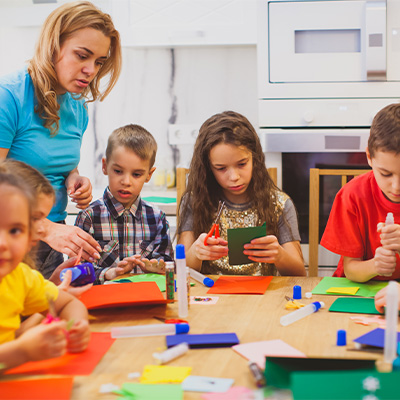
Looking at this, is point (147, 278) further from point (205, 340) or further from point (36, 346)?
point (36, 346)

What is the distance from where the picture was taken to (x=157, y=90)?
3.16m

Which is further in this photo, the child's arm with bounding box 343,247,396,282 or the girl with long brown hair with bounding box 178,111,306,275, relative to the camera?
the girl with long brown hair with bounding box 178,111,306,275

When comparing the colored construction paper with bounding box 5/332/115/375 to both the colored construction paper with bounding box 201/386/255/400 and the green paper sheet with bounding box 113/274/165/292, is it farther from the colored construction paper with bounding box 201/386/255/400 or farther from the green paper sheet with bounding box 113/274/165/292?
the green paper sheet with bounding box 113/274/165/292

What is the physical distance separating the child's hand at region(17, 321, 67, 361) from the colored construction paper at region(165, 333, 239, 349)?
0.24 m

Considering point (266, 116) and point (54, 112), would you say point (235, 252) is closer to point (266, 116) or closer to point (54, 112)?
point (54, 112)

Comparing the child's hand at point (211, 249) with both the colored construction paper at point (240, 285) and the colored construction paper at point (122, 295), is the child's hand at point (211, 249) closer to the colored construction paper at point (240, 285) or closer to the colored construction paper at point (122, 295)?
the colored construction paper at point (240, 285)

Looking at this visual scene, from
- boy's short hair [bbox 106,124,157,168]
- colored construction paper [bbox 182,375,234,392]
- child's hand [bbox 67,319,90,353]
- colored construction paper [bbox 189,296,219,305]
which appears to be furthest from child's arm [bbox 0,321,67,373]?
boy's short hair [bbox 106,124,157,168]

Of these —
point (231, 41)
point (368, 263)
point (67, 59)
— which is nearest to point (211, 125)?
point (67, 59)

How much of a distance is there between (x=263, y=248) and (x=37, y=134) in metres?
0.79

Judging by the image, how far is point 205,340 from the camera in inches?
39.9

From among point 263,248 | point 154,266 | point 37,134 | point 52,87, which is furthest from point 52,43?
point 263,248

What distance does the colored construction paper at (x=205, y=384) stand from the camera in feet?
2.71

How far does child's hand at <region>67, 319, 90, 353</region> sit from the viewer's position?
38.7 inches

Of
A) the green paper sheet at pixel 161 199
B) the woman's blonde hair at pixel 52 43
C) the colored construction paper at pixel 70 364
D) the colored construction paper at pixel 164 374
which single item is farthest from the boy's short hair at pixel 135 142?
the colored construction paper at pixel 164 374
